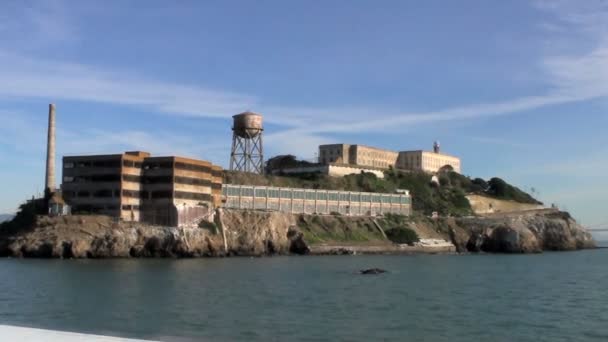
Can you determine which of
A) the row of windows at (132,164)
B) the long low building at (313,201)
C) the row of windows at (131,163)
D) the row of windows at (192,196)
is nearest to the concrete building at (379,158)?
the long low building at (313,201)

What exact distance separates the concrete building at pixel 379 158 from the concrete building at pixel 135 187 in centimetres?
6077

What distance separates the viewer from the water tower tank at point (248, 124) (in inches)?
5802

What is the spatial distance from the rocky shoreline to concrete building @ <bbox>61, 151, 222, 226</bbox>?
3.53m

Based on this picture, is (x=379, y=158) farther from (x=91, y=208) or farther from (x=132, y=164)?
(x=91, y=208)

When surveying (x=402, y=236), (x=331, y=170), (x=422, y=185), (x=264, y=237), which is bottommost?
(x=264, y=237)

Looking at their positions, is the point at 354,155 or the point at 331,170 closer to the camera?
the point at 331,170

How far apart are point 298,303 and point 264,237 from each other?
66561mm

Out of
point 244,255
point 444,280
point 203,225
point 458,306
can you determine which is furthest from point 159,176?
point 458,306

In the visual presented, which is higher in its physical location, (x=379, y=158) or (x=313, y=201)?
(x=379, y=158)

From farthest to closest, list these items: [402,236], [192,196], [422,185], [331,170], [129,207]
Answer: [422,185]
[331,170]
[402,236]
[192,196]
[129,207]

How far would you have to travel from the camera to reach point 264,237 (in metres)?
116

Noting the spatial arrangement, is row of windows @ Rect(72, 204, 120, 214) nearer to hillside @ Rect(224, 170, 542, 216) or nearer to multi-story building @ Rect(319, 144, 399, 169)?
hillside @ Rect(224, 170, 542, 216)

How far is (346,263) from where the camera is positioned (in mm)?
96938

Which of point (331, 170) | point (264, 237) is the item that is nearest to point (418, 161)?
point (331, 170)
